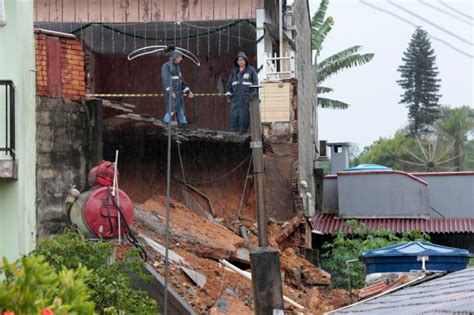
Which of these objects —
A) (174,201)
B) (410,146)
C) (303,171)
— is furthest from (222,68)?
(410,146)

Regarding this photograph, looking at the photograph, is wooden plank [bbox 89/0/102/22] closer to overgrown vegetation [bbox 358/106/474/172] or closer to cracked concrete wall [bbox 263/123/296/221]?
cracked concrete wall [bbox 263/123/296/221]

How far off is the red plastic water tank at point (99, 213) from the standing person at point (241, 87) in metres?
6.32

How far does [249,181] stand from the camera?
2775 centimetres

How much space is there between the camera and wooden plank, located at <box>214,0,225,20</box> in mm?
28359

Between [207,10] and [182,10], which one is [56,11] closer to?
[182,10]

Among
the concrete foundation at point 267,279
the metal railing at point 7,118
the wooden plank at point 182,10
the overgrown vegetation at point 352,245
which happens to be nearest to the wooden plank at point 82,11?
the wooden plank at point 182,10

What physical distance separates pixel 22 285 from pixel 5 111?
8.30 meters

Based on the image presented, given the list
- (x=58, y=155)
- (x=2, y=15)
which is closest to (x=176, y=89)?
(x=58, y=155)

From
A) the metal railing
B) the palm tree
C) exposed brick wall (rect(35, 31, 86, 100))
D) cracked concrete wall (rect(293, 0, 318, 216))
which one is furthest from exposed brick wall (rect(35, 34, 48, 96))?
the palm tree

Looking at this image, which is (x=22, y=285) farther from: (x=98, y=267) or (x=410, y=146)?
(x=410, y=146)

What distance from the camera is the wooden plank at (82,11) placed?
28.8 metres

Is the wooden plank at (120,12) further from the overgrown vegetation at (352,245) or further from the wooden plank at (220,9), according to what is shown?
the overgrown vegetation at (352,245)

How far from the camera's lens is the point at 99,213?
19531mm

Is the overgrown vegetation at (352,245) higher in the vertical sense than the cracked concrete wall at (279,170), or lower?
lower
